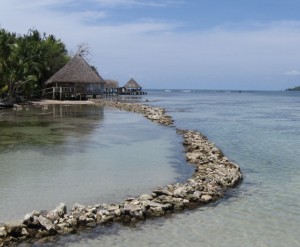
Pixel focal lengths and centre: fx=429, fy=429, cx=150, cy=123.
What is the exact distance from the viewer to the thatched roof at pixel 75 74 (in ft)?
158

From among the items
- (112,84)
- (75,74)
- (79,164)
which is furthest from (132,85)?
(79,164)

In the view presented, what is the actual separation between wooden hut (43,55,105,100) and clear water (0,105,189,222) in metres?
25.6

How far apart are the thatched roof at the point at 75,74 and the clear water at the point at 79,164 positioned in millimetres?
25512

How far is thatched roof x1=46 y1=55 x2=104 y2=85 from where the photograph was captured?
158ft

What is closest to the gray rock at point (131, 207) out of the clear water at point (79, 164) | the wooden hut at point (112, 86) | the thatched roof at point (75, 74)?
the clear water at point (79, 164)

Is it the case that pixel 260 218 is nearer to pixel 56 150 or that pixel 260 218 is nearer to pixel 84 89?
pixel 56 150

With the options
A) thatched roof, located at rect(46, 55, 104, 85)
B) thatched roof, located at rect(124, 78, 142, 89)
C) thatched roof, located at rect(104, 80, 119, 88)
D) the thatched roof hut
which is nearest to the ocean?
thatched roof, located at rect(46, 55, 104, 85)

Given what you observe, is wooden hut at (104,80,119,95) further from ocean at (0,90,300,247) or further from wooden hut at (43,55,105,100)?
ocean at (0,90,300,247)

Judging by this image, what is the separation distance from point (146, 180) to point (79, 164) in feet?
9.62

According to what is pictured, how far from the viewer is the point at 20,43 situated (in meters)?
43.8

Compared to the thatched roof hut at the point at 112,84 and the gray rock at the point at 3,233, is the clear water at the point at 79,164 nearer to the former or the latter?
the gray rock at the point at 3,233

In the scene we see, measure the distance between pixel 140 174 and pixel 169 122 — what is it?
15612 millimetres

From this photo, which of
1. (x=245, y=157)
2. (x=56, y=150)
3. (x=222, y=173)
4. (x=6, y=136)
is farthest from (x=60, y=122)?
(x=222, y=173)

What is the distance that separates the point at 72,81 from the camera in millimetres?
48094
